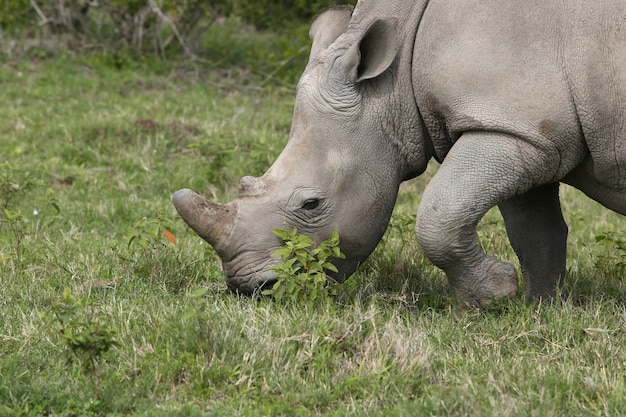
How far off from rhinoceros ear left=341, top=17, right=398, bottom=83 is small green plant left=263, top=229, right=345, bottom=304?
0.85 metres

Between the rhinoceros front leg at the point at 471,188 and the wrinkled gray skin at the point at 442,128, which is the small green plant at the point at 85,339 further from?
the rhinoceros front leg at the point at 471,188

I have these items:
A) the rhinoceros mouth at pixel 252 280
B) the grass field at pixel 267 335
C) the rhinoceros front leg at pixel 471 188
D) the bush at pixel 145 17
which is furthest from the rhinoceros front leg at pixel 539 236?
the bush at pixel 145 17

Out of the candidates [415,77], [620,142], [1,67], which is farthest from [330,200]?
[1,67]

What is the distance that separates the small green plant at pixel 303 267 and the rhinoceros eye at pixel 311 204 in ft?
0.49

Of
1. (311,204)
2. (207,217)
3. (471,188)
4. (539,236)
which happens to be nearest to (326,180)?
(311,204)

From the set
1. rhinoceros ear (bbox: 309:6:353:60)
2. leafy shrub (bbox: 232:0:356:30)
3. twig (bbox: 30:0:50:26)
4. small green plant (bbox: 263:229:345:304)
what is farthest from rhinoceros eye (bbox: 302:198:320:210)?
twig (bbox: 30:0:50:26)

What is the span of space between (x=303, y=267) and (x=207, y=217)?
54cm

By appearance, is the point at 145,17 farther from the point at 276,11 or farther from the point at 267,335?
the point at 267,335

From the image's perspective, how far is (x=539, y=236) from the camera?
618cm

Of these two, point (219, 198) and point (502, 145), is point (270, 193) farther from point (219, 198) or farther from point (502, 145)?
point (219, 198)

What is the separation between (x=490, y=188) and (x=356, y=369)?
44.8 inches

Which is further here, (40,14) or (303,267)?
(40,14)

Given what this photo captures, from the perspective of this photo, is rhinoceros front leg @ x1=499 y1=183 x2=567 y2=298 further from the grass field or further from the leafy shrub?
the leafy shrub

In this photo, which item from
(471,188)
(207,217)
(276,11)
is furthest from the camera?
(276,11)
